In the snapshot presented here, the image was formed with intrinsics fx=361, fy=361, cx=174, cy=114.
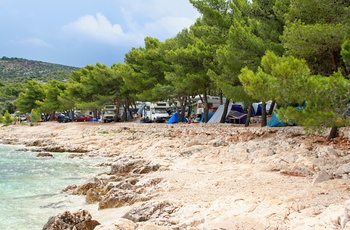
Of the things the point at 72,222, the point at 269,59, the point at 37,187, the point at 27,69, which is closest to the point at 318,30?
the point at 269,59

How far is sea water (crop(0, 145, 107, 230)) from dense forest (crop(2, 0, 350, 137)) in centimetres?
481

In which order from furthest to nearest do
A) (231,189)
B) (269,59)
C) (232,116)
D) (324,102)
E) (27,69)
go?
(27,69) → (232,116) → (269,59) → (324,102) → (231,189)

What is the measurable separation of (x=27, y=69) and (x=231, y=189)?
13423 cm

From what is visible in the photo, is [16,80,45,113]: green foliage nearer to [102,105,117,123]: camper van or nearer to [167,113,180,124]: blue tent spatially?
[102,105,117,123]: camper van

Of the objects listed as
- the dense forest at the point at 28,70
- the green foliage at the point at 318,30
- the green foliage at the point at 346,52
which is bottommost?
the green foliage at the point at 346,52

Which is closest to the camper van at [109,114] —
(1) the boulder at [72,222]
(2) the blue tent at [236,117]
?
(2) the blue tent at [236,117]

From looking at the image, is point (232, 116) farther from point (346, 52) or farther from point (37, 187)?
point (346, 52)

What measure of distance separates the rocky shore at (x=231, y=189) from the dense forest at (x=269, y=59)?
3.54 feet

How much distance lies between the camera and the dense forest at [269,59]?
6910 mm

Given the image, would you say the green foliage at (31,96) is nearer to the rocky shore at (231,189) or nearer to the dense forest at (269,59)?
the dense forest at (269,59)

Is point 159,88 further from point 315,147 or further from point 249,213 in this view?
point 249,213

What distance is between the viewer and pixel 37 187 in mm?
9711

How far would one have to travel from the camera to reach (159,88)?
83.2 feet

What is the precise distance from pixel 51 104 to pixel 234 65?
39325 mm
